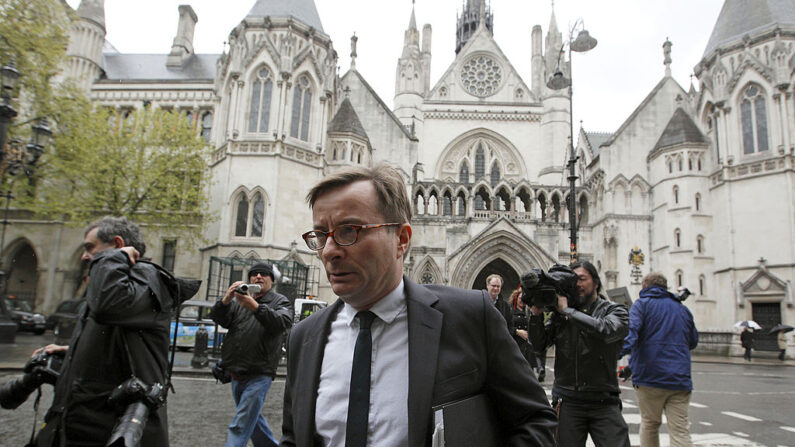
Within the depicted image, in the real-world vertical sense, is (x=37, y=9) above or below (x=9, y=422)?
above

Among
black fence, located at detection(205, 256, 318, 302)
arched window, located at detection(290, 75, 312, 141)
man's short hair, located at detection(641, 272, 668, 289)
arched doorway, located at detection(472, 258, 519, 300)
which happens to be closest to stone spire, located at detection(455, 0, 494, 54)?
arched doorway, located at detection(472, 258, 519, 300)

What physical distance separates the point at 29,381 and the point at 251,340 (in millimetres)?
1864

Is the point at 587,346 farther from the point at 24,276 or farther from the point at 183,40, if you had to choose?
the point at 183,40

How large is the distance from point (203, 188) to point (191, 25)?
1492cm

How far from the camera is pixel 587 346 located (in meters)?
3.59

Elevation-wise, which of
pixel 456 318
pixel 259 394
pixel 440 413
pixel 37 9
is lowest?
pixel 259 394

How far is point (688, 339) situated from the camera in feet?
Answer: 14.9

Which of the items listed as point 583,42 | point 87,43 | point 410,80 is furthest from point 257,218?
point 410,80

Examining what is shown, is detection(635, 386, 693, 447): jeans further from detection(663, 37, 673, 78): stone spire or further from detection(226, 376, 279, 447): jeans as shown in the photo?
detection(663, 37, 673, 78): stone spire

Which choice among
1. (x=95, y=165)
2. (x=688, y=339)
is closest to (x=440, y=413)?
(x=688, y=339)

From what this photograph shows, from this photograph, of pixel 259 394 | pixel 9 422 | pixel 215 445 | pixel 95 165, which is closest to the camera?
pixel 259 394

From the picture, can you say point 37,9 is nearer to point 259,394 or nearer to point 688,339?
point 259,394

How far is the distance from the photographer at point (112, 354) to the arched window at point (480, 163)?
3362 centimetres

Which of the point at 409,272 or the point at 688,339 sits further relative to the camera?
the point at 409,272
